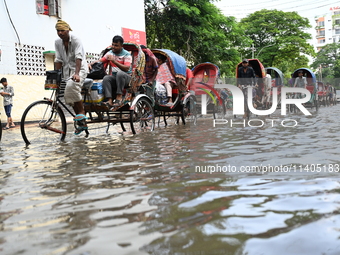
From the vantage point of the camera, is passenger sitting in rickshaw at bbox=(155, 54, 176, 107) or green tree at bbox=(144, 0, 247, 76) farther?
green tree at bbox=(144, 0, 247, 76)

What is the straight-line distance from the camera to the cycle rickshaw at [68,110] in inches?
290

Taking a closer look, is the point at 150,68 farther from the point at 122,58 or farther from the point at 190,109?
the point at 190,109

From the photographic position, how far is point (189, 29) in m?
25.4

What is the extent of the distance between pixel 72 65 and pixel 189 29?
734 inches

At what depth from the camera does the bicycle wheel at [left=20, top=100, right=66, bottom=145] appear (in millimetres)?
7273

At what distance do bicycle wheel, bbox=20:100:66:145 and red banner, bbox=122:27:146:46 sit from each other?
14821 millimetres

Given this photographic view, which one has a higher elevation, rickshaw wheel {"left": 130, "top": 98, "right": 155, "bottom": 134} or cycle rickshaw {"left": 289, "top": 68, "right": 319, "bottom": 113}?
cycle rickshaw {"left": 289, "top": 68, "right": 319, "bottom": 113}

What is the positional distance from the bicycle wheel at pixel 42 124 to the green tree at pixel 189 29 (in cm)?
1814

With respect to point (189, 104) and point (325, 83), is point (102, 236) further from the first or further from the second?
point (325, 83)

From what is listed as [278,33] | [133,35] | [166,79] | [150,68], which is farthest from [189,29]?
[278,33]

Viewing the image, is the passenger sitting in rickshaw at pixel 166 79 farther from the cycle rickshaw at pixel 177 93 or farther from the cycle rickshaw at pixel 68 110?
the cycle rickshaw at pixel 68 110

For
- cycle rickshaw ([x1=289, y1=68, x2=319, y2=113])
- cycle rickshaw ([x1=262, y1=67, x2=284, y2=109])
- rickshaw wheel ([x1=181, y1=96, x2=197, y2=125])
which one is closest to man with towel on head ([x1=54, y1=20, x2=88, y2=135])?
rickshaw wheel ([x1=181, y1=96, x2=197, y2=125])

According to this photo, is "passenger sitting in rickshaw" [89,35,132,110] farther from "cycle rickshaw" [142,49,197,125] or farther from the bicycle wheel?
"cycle rickshaw" [142,49,197,125]

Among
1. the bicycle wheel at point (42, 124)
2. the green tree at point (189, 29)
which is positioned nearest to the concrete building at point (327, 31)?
the green tree at point (189, 29)
